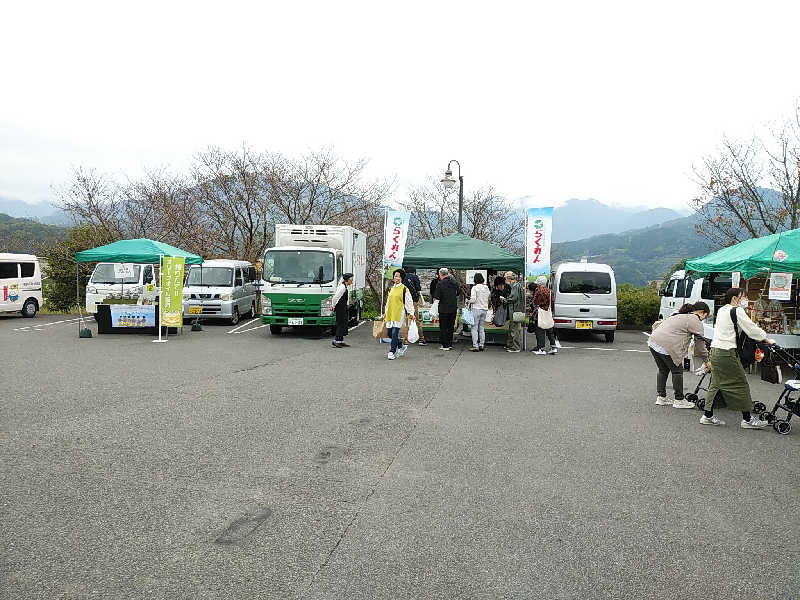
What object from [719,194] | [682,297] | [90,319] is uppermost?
[719,194]

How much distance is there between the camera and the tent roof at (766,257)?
1043 cm

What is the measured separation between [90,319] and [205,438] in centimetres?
1785

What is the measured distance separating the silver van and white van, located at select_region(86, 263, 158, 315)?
4.07 feet

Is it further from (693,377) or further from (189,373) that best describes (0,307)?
(693,377)

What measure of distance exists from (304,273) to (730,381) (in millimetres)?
11181

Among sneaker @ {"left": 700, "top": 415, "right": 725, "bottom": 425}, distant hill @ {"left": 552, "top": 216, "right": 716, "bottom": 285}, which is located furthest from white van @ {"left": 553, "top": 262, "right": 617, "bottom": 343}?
distant hill @ {"left": 552, "top": 216, "right": 716, "bottom": 285}

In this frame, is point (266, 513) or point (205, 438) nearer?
point (266, 513)

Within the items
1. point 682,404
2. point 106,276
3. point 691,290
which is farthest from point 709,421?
point 106,276

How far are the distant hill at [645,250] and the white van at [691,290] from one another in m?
48.2

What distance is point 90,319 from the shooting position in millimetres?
21969

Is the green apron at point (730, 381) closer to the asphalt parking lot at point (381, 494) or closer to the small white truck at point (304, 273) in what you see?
the asphalt parking lot at point (381, 494)

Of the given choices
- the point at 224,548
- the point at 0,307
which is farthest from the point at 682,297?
the point at 0,307

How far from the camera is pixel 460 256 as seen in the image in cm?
1541

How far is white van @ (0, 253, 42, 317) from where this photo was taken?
69.5ft
